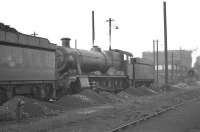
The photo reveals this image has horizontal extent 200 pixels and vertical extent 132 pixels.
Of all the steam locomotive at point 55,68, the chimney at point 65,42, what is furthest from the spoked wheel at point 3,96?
the chimney at point 65,42

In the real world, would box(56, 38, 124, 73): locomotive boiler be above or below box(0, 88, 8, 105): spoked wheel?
above

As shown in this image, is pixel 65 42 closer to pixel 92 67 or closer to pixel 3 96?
pixel 92 67

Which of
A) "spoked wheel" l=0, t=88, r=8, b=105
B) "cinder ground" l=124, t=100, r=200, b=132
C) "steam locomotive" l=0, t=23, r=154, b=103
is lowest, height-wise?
"cinder ground" l=124, t=100, r=200, b=132

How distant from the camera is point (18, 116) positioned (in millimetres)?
12992

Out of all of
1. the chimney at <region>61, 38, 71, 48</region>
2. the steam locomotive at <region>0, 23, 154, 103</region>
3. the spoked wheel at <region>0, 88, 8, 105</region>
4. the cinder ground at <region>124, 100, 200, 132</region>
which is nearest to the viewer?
the cinder ground at <region>124, 100, 200, 132</region>

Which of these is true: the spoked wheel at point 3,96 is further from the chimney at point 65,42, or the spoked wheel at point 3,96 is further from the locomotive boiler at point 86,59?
the chimney at point 65,42

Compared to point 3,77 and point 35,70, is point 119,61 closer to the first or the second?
point 35,70

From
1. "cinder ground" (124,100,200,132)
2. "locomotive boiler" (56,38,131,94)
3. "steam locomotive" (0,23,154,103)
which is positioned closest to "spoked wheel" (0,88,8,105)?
"steam locomotive" (0,23,154,103)

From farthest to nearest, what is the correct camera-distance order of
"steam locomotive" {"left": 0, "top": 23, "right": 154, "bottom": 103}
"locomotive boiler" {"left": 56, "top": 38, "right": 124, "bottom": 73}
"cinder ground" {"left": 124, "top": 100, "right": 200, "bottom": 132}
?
"locomotive boiler" {"left": 56, "top": 38, "right": 124, "bottom": 73}, "steam locomotive" {"left": 0, "top": 23, "right": 154, "bottom": 103}, "cinder ground" {"left": 124, "top": 100, "right": 200, "bottom": 132}

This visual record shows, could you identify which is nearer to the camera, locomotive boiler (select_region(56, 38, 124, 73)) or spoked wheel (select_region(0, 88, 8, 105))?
spoked wheel (select_region(0, 88, 8, 105))

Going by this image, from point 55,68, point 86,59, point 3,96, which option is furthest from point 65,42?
point 3,96

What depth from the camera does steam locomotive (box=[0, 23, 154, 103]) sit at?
615 inches

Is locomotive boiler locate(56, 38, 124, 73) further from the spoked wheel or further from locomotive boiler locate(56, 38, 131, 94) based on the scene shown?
the spoked wheel

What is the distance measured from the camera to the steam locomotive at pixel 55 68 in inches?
615
